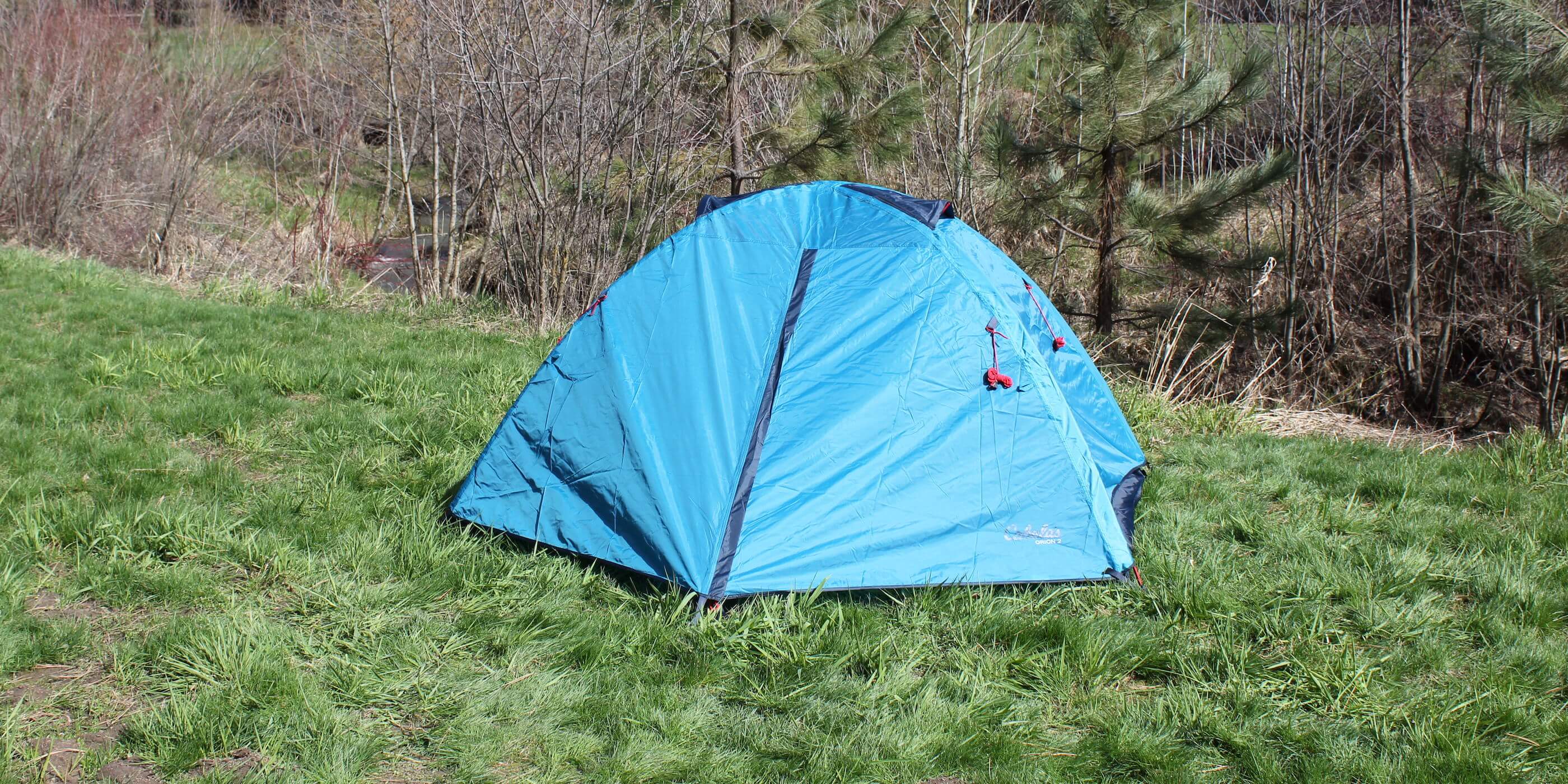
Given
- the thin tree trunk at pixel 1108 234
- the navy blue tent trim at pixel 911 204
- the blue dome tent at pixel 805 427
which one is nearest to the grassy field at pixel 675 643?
the blue dome tent at pixel 805 427

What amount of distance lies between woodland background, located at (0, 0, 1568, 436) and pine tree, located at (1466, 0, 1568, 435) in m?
0.03

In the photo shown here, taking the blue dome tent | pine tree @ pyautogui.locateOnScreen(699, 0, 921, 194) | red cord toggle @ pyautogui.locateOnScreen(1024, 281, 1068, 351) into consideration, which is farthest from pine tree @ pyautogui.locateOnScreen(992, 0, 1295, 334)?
Answer: the blue dome tent

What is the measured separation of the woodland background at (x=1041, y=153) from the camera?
8.36 meters

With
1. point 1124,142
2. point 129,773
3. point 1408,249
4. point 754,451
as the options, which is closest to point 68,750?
point 129,773

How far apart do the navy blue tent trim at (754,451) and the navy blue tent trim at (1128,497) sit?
1385 mm

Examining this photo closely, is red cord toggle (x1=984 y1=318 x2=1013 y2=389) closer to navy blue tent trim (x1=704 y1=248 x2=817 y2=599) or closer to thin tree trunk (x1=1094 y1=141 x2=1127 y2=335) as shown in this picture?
navy blue tent trim (x1=704 y1=248 x2=817 y2=599)

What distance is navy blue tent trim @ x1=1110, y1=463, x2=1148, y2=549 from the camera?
168 inches

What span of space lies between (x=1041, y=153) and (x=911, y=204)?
510cm

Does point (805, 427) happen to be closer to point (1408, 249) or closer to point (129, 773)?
point (129, 773)

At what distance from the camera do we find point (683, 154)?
9438 millimetres

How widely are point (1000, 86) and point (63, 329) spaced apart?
8638 mm

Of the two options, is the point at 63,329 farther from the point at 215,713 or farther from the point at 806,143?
the point at 806,143

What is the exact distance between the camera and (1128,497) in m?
4.60

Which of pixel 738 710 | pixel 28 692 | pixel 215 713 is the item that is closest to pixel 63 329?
pixel 28 692
